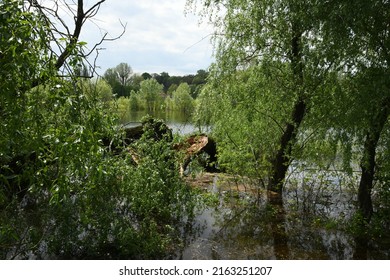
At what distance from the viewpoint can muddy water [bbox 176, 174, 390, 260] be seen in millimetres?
5934

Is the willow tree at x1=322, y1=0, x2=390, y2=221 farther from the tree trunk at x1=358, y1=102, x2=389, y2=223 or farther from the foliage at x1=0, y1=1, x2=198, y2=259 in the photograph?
the foliage at x1=0, y1=1, x2=198, y2=259

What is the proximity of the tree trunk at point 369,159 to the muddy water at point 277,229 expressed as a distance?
0.52 meters

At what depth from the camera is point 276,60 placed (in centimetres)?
789

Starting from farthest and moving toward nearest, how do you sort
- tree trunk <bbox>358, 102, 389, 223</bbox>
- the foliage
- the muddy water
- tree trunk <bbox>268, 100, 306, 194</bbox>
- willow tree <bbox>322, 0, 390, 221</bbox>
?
tree trunk <bbox>268, 100, 306, 194</bbox> < the muddy water < tree trunk <bbox>358, 102, 389, 223</bbox> < willow tree <bbox>322, 0, 390, 221</bbox> < the foliage

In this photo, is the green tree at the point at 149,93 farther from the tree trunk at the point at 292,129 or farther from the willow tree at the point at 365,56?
the willow tree at the point at 365,56

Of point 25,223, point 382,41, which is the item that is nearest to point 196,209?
point 25,223

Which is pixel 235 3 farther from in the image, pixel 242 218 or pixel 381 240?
pixel 381 240

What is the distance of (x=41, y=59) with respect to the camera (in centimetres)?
309

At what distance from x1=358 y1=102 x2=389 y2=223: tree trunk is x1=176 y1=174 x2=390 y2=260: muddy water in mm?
521

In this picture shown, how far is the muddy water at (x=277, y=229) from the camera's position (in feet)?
19.5

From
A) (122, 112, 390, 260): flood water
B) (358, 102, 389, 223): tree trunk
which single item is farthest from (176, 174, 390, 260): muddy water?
(358, 102, 389, 223): tree trunk

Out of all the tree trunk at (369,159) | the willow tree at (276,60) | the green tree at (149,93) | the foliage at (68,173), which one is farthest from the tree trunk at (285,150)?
the green tree at (149,93)

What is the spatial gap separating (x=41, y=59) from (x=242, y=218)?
17.8ft

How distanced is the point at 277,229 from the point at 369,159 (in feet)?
6.60
